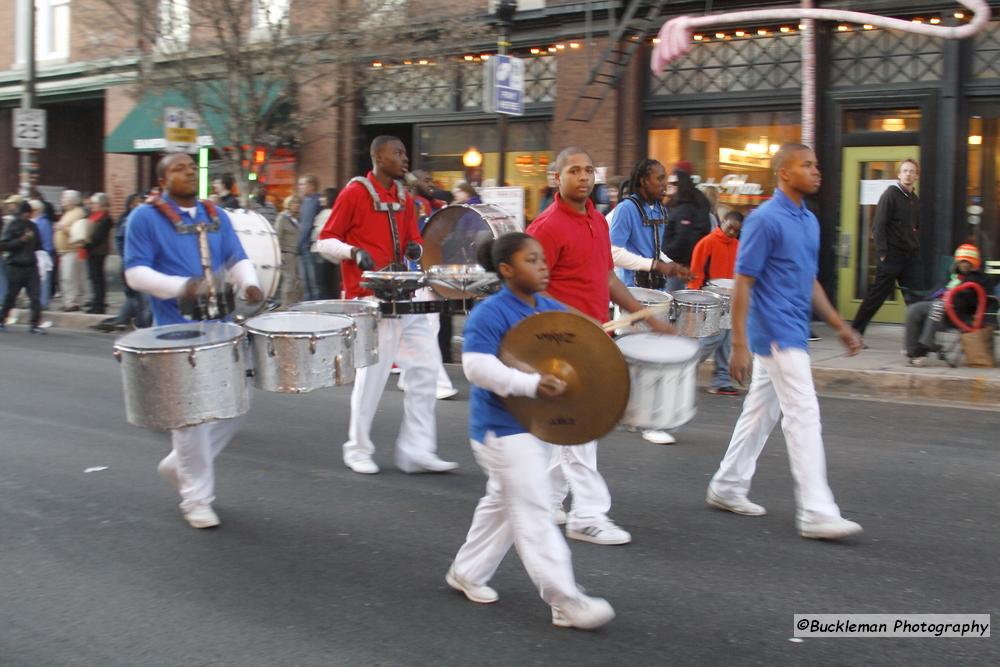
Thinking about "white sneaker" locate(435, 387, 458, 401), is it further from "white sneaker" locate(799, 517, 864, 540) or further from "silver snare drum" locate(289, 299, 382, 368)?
"white sneaker" locate(799, 517, 864, 540)

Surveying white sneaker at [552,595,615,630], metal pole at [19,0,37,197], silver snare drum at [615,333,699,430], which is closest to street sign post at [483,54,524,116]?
silver snare drum at [615,333,699,430]

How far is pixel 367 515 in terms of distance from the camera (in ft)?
20.2

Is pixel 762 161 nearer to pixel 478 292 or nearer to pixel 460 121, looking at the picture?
pixel 460 121

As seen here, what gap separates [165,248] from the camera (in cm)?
572

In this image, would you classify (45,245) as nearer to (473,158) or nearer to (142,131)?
(142,131)

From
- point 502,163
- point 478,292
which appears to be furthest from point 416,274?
point 502,163

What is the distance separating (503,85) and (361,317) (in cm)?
871

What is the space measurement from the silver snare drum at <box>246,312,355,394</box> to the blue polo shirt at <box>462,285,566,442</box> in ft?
4.53

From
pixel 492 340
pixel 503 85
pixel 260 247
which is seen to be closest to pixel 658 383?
pixel 492 340

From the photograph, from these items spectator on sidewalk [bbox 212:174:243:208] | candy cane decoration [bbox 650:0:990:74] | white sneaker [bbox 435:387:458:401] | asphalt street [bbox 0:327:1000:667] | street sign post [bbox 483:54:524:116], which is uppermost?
candy cane decoration [bbox 650:0:990:74]

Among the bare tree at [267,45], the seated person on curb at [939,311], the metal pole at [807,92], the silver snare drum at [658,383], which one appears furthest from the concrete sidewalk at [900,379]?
the bare tree at [267,45]

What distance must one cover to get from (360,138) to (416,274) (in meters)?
14.4

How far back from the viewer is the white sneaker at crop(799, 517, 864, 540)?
549 centimetres

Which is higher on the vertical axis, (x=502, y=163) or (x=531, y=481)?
(x=502, y=163)
